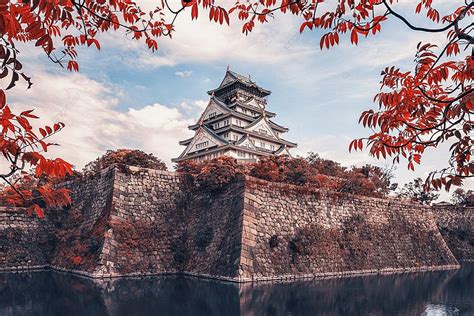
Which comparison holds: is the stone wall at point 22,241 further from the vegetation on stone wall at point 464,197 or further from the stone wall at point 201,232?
the vegetation on stone wall at point 464,197

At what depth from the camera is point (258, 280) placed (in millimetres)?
15852

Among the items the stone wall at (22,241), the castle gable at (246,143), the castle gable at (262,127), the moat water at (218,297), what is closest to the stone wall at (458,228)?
the moat water at (218,297)

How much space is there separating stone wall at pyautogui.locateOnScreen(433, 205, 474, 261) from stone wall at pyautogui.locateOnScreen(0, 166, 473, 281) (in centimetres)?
1276

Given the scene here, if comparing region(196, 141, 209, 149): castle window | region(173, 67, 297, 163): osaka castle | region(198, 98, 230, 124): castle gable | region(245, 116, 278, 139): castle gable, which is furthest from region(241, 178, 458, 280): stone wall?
region(198, 98, 230, 124): castle gable

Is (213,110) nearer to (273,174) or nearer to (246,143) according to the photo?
(246,143)

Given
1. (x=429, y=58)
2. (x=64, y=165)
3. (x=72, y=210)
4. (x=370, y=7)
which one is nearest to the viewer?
(x=64, y=165)

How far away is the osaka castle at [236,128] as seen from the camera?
129 ft

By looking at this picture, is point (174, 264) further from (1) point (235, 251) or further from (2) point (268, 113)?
(2) point (268, 113)

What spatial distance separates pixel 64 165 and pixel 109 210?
16908 millimetres

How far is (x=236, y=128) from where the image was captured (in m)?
39.8

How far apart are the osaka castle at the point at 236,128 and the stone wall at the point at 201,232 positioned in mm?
16835

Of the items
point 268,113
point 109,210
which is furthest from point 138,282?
point 268,113

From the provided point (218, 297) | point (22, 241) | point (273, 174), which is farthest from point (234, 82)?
point (218, 297)

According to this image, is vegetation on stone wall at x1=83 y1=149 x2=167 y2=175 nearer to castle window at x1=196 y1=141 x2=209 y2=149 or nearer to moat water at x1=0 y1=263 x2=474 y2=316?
moat water at x1=0 y1=263 x2=474 y2=316
